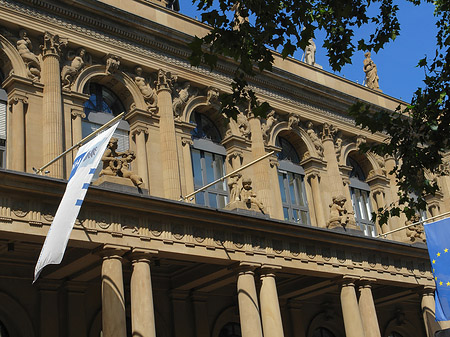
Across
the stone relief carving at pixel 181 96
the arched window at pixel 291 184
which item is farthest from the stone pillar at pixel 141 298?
the arched window at pixel 291 184

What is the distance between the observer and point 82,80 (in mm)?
24016

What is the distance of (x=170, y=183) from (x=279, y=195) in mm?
5907

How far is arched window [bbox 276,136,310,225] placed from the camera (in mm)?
29469

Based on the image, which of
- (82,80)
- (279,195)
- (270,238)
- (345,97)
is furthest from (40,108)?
(345,97)

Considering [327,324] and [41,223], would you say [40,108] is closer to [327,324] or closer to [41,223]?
[41,223]

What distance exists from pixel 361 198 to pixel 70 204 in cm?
1960

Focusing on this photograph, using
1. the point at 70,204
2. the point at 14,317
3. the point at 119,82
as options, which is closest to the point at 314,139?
the point at 119,82

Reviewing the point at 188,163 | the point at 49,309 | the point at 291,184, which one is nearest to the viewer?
the point at 49,309

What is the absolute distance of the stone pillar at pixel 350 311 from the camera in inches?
983

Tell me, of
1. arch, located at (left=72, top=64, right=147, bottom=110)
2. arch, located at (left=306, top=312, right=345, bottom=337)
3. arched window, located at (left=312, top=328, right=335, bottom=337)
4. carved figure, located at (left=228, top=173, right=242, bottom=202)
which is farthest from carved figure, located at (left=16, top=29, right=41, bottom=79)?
arched window, located at (left=312, top=328, right=335, bottom=337)

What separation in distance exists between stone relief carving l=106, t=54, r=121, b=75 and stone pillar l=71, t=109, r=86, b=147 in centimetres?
220

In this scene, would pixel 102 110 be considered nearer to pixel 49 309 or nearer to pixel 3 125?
pixel 3 125

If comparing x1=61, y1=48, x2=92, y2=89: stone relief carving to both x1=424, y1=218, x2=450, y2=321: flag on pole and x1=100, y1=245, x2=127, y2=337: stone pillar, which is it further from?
x1=424, y1=218, x2=450, y2=321: flag on pole

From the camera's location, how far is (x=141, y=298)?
19.3m
